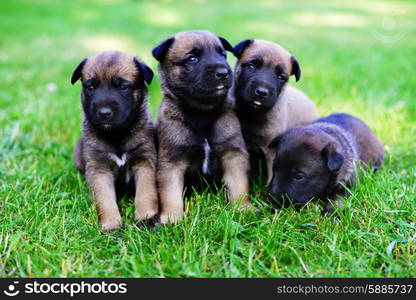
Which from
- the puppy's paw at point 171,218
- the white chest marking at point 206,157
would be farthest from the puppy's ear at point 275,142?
the puppy's paw at point 171,218

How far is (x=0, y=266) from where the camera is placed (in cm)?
304

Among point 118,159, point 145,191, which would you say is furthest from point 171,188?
point 118,159

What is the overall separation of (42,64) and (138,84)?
6322 millimetres

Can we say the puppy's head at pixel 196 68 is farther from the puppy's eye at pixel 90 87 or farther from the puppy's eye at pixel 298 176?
→ the puppy's eye at pixel 298 176

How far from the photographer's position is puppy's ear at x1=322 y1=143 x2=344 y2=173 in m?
3.75

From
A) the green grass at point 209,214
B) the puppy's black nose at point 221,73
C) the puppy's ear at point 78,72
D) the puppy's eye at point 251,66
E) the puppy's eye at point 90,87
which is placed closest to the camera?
the green grass at point 209,214

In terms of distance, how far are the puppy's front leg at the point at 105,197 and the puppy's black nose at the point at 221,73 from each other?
1.34m

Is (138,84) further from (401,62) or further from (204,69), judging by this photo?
(401,62)

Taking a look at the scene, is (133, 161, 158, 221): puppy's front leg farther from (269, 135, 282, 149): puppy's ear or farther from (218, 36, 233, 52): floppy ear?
(218, 36, 233, 52): floppy ear

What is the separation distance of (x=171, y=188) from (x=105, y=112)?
2.92 ft

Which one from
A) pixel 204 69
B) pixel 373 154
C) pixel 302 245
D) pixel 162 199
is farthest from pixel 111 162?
pixel 373 154

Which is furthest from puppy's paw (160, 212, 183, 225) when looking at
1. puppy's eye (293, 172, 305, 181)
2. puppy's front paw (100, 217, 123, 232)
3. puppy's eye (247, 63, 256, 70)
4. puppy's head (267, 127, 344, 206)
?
puppy's eye (247, 63, 256, 70)

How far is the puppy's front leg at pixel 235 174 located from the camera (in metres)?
4.05

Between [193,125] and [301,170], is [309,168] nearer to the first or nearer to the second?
[301,170]
